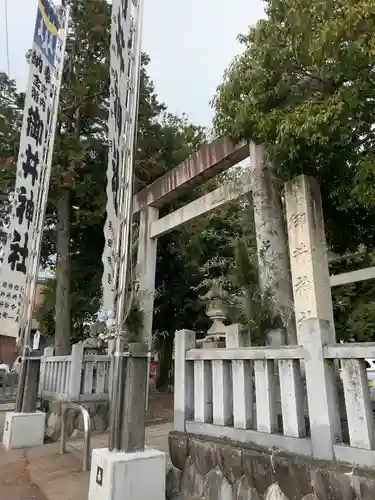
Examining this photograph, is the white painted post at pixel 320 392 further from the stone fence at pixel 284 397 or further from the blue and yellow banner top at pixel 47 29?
the blue and yellow banner top at pixel 47 29

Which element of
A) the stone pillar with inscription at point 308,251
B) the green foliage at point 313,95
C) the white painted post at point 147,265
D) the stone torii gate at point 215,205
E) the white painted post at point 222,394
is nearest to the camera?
the white painted post at point 222,394

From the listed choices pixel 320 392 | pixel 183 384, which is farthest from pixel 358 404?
pixel 183 384

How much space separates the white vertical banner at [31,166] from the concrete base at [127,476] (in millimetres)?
3681

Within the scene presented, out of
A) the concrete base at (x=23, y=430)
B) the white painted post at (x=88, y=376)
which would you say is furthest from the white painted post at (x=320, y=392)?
the white painted post at (x=88, y=376)

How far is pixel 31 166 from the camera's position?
6996mm

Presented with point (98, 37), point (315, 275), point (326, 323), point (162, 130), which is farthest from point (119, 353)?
point (98, 37)

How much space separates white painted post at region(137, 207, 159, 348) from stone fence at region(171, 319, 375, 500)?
508cm

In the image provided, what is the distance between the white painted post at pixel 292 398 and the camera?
9.52ft

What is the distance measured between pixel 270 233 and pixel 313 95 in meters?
2.18

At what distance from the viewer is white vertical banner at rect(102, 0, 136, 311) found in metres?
4.03

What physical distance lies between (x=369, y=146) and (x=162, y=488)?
15.6 ft

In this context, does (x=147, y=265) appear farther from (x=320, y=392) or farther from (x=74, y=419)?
(x=320, y=392)

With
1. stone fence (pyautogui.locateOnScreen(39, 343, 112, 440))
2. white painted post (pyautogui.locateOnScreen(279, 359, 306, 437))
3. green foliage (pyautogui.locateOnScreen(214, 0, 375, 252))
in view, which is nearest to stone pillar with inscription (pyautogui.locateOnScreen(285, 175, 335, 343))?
green foliage (pyautogui.locateOnScreen(214, 0, 375, 252))

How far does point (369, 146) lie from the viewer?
535cm
